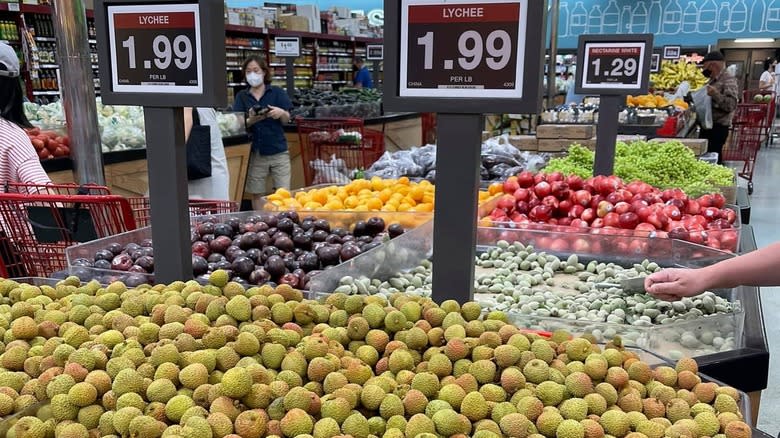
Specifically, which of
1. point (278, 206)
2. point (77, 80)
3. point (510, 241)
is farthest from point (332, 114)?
point (510, 241)

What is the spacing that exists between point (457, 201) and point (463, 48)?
1.03 ft

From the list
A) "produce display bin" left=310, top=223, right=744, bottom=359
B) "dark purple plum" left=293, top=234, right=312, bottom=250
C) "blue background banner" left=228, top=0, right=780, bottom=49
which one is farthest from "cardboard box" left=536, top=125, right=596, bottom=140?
"blue background banner" left=228, top=0, right=780, bottom=49

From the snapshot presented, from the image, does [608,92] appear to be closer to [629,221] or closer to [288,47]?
[629,221]

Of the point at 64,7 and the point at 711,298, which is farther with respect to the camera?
the point at 64,7

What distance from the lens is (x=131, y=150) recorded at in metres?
5.04

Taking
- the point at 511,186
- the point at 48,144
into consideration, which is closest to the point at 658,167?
the point at 511,186

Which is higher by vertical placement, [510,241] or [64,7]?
[64,7]

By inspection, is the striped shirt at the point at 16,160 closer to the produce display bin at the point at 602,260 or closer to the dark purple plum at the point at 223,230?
the dark purple plum at the point at 223,230

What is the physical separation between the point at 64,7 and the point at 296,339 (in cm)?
318

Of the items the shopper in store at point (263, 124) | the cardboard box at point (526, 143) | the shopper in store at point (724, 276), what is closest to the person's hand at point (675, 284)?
the shopper in store at point (724, 276)

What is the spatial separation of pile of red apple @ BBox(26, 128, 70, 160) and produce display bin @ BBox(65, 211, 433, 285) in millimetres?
2382

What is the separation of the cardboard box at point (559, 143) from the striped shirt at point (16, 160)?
4520 millimetres

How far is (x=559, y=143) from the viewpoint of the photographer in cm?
623

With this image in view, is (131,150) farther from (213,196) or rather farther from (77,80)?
(77,80)
